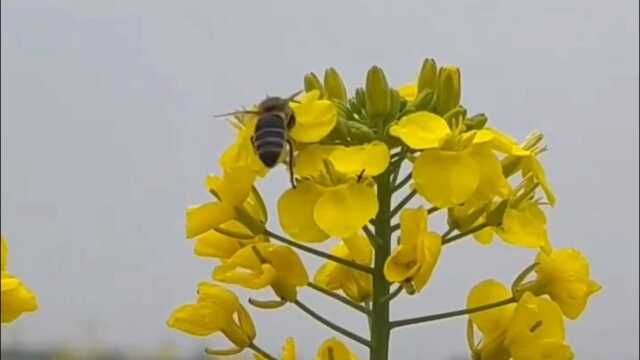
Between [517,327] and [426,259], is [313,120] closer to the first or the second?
[426,259]

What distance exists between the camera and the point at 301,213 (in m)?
1.20

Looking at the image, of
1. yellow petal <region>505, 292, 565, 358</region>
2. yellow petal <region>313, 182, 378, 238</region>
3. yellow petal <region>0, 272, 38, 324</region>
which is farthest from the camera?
yellow petal <region>505, 292, 565, 358</region>

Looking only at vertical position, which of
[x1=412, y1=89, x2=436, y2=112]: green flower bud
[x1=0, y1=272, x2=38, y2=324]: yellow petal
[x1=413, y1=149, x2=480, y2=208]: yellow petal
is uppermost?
[x1=412, y1=89, x2=436, y2=112]: green flower bud

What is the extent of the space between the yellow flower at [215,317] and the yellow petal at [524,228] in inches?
11.7

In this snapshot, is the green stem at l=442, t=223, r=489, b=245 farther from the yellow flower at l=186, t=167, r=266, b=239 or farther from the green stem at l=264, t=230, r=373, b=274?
the yellow flower at l=186, t=167, r=266, b=239

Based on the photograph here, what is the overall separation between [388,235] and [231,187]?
175mm

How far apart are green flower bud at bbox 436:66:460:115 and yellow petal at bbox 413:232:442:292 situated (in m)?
0.17

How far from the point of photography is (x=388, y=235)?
4.19ft

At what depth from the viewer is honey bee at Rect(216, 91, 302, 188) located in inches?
47.6

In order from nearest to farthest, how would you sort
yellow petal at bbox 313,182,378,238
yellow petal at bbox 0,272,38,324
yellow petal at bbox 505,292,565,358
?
yellow petal at bbox 0,272,38,324, yellow petal at bbox 313,182,378,238, yellow petal at bbox 505,292,565,358

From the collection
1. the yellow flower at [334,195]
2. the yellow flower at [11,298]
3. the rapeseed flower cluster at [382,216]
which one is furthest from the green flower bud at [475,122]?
the yellow flower at [11,298]

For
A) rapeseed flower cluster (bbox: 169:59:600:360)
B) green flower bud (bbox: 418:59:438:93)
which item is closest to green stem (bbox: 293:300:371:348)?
rapeseed flower cluster (bbox: 169:59:600:360)

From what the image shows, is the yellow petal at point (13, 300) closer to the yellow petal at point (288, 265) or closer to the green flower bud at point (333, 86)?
the yellow petal at point (288, 265)

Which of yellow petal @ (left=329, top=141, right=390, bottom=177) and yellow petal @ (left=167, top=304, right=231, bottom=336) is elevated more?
yellow petal @ (left=329, top=141, right=390, bottom=177)
